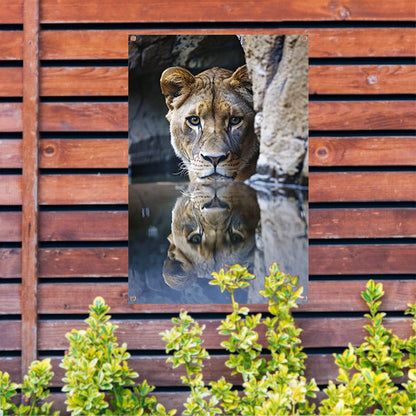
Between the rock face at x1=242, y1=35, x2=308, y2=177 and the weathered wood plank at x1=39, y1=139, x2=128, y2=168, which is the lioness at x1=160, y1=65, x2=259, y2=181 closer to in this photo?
the rock face at x1=242, y1=35, x2=308, y2=177

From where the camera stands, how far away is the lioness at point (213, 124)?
234cm

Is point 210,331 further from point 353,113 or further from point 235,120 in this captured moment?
point 353,113

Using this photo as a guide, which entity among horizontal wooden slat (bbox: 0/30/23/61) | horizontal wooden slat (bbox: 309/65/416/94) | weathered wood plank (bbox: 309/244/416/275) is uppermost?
horizontal wooden slat (bbox: 0/30/23/61)

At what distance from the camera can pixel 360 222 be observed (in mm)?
2342

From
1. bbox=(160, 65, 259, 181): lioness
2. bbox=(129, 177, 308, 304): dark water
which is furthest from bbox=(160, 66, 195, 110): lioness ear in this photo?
bbox=(129, 177, 308, 304): dark water

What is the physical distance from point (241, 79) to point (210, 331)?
4.47ft

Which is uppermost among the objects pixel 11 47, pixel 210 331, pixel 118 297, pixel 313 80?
pixel 11 47

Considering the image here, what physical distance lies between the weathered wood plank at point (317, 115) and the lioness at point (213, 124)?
11.5 inches

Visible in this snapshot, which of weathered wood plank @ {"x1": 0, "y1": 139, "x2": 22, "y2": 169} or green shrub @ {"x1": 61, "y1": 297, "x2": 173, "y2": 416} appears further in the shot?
weathered wood plank @ {"x1": 0, "y1": 139, "x2": 22, "y2": 169}

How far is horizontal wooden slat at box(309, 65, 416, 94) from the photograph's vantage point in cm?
234

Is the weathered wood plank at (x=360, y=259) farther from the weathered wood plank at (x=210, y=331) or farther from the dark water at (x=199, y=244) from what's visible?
the weathered wood plank at (x=210, y=331)

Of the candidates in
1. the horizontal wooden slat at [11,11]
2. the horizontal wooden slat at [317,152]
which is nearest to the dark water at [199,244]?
the horizontal wooden slat at [317,152]

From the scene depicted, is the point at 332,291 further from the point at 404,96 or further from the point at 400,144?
the point at 404,96

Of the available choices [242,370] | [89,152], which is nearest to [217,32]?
[89,152]
